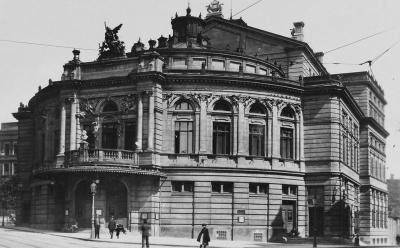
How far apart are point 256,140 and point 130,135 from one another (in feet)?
33.0

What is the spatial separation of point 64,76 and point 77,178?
878cm

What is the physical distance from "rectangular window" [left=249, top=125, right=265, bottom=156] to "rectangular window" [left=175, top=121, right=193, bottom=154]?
4.88m

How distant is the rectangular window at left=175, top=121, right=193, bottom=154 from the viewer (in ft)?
159

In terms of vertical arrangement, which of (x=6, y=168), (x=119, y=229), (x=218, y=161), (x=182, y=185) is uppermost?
(x=6, y=168)

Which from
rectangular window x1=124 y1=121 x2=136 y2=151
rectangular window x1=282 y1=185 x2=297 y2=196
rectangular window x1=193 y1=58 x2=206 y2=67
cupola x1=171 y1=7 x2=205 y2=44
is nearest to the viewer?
rectangular window x1=124 y1=121 x2=136 y2=151

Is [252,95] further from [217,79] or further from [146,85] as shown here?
[146,85]

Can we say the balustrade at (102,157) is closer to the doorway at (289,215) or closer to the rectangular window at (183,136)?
the rectangular window at (183,136)

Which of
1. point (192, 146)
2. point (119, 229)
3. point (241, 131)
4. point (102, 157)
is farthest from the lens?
point (241, 131)

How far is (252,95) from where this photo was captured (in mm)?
49188

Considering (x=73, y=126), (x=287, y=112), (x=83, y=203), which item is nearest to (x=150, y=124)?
(x=73, y=126)

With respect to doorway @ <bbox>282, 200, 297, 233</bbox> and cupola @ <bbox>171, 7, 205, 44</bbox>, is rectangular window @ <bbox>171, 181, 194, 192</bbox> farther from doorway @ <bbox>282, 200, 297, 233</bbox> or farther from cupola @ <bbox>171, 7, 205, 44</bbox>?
cupola @ <bbox>171, 7, 205, 44</bbox>

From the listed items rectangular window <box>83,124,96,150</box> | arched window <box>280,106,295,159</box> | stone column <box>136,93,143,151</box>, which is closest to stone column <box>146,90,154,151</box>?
stone column <box>136,93,143,151</box>

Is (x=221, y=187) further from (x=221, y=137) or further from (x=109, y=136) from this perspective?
(x=109, y=136)

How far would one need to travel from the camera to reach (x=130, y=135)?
4838cm
